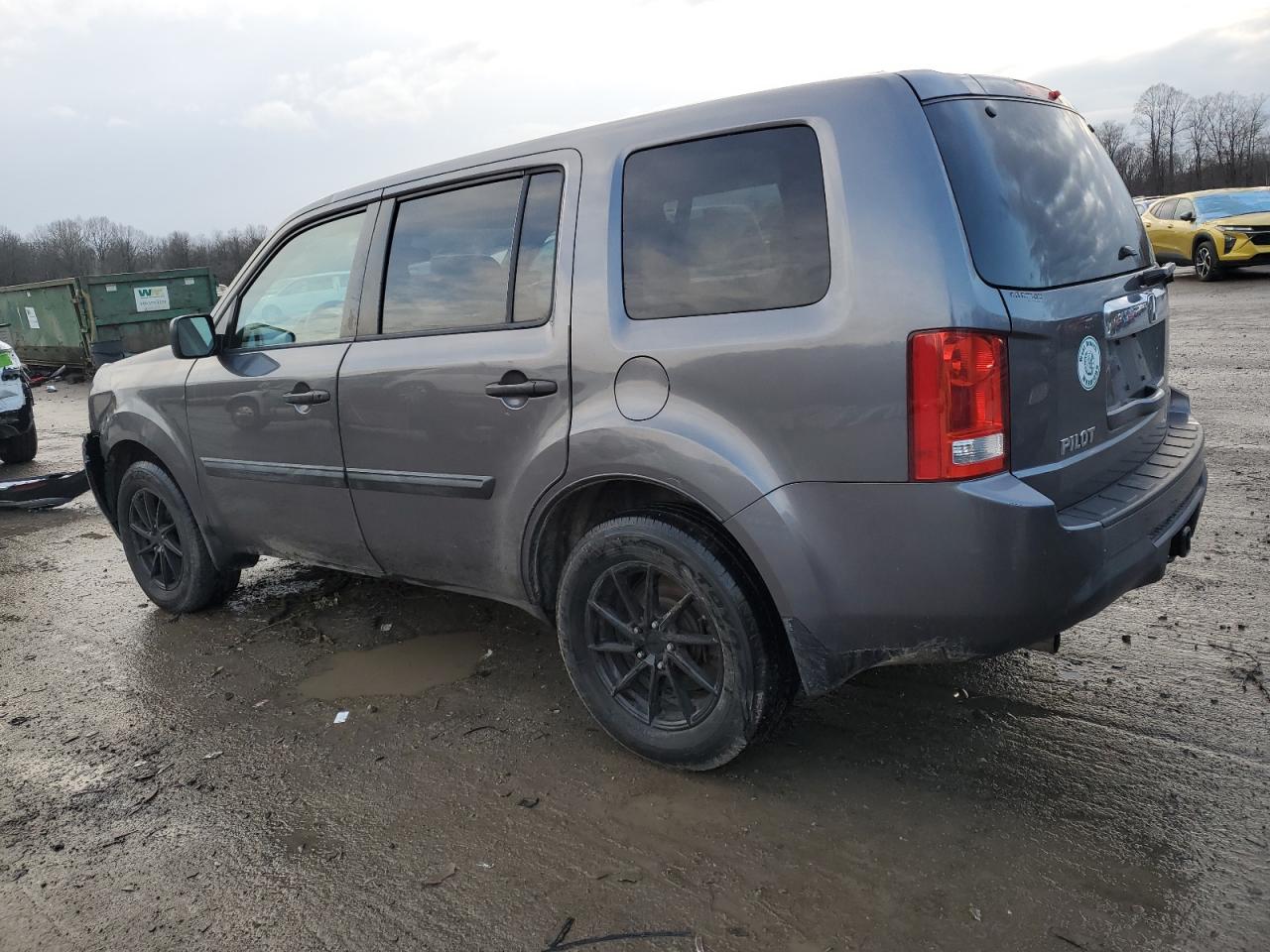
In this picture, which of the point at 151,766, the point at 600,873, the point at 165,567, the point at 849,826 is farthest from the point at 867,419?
the point at 165,567

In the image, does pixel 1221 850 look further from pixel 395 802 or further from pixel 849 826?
pixel 395 802

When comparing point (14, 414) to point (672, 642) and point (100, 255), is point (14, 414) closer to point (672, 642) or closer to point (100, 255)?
point (672, 642)

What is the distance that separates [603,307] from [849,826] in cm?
165

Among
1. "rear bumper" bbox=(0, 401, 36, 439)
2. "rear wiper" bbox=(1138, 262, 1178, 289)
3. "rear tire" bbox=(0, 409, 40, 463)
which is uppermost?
"rear wiper" bbox=(1138, 262, 1178, 289)

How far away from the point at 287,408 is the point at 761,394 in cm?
219

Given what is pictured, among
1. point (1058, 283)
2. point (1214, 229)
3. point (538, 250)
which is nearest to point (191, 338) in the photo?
point (538, 250)

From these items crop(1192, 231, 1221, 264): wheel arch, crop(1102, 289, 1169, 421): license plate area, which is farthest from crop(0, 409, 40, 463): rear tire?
crop(1192, 231, 1221, 264): wheel arch

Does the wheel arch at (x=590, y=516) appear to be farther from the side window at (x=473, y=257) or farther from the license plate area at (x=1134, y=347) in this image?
the license plate area at (x=1134, y=347)

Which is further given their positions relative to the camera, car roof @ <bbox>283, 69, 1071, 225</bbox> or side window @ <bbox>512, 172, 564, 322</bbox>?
side window @ <bbox>512, 172, 564, 322</bbox>

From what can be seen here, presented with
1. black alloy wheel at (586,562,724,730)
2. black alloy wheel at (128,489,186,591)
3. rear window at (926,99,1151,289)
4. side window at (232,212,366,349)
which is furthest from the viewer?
black alloy wheel at (128,489,186,591)

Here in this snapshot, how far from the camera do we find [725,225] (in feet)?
9.14

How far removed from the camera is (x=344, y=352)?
377 cm

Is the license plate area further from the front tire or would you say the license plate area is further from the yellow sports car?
the yellow sports car

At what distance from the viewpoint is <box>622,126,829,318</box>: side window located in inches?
103
